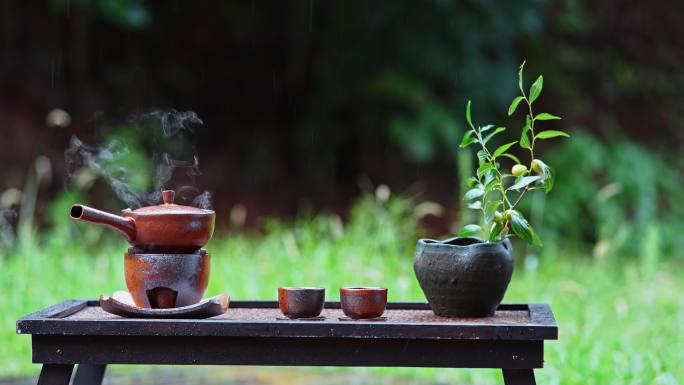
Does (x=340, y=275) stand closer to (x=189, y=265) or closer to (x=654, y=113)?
(x=189, y=265)

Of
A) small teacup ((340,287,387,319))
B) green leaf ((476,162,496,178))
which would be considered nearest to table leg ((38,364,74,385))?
small teacup ((340,287,387,319))

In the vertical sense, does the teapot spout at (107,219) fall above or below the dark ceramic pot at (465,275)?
above

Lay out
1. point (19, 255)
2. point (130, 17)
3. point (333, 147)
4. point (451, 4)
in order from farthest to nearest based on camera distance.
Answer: point (333, 147) → point (451, 4) → point (130, 17) → point (19, 255)

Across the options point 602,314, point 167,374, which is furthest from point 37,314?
point 602,314

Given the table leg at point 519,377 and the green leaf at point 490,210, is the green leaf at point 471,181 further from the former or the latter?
the table leg at point 519,377

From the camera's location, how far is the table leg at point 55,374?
2.42 metres

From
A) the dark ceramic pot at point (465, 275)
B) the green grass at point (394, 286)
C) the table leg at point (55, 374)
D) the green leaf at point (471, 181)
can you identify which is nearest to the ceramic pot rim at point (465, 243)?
the dark ceramic pot at point (465, 275)

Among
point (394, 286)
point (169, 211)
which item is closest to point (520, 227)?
point (169, 211)

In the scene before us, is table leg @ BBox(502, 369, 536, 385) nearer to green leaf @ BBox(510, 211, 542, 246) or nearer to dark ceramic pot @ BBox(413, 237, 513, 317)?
dark ceramic pot @ BBox(413, 237, 513, 317)

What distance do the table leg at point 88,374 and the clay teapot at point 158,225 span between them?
1.65 feet

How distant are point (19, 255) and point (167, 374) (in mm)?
2166

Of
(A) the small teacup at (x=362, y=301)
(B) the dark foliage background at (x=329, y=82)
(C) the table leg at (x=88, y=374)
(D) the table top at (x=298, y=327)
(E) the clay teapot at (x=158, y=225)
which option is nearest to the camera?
(D) the table top at (x=298, y=327)

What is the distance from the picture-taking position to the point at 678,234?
8.57m

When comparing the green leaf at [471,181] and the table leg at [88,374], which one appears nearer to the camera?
the green leaf at [471,181]
